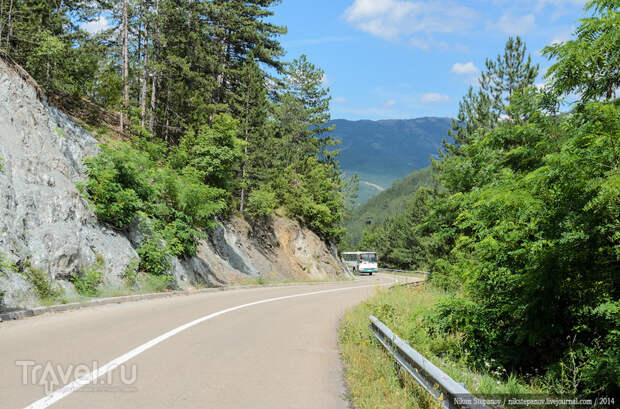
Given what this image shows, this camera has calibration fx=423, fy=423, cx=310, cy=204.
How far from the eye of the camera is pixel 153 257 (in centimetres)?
1650

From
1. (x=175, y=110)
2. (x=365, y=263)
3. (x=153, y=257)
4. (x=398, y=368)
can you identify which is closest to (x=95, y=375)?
(x=398, y=368)

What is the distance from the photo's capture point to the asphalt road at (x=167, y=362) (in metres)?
4.70

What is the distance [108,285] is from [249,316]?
5526 mm

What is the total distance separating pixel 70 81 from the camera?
87.5 feet

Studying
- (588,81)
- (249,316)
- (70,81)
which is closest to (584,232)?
(588,81)

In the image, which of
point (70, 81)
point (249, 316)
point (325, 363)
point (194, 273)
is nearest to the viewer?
point (325, 363)

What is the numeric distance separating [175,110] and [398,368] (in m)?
32.1

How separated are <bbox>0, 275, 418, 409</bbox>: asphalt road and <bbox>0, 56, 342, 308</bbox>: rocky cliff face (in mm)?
2687

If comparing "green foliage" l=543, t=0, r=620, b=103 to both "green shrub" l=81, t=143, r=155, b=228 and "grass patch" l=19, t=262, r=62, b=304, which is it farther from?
"green shrub" l=81, t=143, r=155, b=228

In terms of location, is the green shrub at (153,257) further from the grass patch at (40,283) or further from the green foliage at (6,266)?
the green foliage at (6,266)

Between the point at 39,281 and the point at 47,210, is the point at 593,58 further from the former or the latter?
the point at 47,210

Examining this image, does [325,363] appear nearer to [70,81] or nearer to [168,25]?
[70,81]

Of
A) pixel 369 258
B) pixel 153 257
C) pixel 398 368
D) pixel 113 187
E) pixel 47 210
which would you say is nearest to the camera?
pixel 398 368

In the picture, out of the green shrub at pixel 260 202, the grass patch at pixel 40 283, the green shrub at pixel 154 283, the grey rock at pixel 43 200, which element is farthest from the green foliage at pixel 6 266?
the green shrub at pixel 260 202
